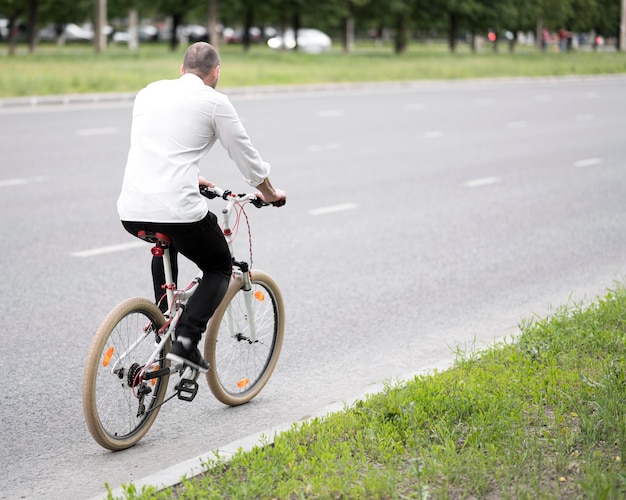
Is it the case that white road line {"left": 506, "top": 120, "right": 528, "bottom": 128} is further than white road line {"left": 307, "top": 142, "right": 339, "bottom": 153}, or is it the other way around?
white road line {"left": 506, "top": 120, "right": 528, "bottom": 128}

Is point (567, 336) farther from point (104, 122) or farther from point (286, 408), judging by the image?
point (104, 122)

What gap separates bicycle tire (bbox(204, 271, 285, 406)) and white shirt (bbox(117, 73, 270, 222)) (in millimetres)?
745

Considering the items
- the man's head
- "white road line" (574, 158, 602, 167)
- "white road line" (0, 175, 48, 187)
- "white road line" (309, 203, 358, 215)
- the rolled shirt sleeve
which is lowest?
"white road line" (309, 203, 358, 215)

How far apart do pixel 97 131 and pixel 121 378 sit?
44.5 ft

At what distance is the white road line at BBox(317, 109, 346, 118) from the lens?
2170 centimetres

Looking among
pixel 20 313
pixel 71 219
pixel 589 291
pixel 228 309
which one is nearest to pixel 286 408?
pixel 228 309

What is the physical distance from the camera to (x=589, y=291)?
25.9 feet

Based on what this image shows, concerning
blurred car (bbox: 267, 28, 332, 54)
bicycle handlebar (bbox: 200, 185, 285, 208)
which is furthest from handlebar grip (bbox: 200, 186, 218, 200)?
blurred car (bbox: 267, 28, 332, 54)

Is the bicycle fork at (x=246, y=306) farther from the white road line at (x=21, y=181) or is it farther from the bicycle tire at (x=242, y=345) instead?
the white road line at (x=21, y=181)

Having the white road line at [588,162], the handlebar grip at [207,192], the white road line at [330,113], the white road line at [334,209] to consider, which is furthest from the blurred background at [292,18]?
the handlebar grip at [207,192]

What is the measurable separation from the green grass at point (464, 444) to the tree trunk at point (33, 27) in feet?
148

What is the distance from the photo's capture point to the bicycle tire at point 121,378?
4.42 metres

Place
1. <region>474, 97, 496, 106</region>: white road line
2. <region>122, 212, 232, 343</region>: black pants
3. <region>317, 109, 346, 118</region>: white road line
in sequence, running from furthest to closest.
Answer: <region>474, 97, 496, 106</region>: white road line → <region>317, 109, 346, 118</region>: white road line → <region>122, 212, 232, 343</region>: black pants

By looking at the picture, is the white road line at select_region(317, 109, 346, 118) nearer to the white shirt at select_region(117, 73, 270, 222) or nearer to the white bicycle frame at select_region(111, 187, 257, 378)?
the white bicycle frame at select_region(111, 187, 257, 378)
